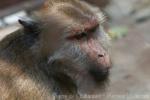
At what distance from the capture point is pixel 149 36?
30.1ft

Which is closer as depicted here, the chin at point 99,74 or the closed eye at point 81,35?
the chin at point 99,74

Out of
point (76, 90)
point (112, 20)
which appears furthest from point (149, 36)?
point (76, 90)

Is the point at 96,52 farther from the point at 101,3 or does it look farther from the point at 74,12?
the point at 101,3

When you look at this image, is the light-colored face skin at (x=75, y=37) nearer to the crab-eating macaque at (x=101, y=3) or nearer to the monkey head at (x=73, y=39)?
the monkey head at (x=73, y=39)

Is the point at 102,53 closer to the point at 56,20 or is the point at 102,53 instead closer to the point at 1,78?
the point at 56,20

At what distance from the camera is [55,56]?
176 inches

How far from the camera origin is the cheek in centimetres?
436

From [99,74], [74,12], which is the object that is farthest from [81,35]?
[99,74]

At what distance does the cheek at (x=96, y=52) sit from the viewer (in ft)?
14.3

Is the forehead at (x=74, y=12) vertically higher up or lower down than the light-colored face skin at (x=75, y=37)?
higher up

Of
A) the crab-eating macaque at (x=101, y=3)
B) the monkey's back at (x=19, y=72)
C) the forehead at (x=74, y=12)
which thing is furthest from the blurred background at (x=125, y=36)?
the monkey's back at (x=19, y=72)

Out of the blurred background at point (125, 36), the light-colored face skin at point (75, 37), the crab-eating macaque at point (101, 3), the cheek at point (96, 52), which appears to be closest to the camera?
the cheek at point (96, 52)

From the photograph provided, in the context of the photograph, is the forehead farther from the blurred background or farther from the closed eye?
the blurred background

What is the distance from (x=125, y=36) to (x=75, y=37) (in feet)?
16.7
